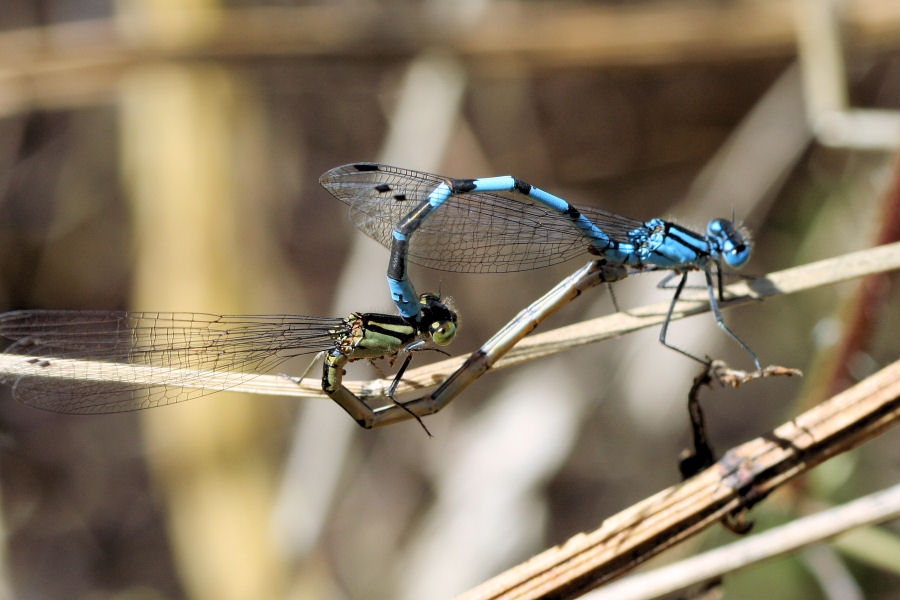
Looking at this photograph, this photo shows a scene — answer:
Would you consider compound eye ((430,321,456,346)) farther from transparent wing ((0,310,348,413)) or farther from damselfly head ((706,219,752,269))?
damselfly head ((706,219,752,269))

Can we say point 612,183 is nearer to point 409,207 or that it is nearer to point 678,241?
point 678,241

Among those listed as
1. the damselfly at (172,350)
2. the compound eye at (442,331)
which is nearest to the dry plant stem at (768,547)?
the damselfly at (172,350)

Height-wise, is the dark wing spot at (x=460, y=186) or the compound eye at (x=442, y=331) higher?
the dark wing spot at (x=460, y=186)

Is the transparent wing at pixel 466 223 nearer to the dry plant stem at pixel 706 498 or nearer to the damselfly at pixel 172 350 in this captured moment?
the damselfly at pixel 172 350

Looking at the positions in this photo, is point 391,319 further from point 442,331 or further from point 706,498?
point 706,498

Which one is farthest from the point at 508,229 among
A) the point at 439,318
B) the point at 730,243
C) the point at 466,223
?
the point at 730,243

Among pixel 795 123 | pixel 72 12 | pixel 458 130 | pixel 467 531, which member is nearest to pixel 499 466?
pixel 467 531
